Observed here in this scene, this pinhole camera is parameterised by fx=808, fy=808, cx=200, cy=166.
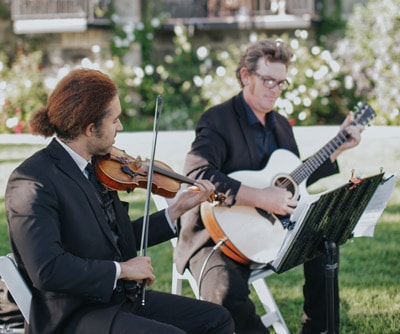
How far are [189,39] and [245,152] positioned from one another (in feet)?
35.3

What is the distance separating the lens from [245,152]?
425 centimetres

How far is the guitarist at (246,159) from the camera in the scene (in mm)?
4035

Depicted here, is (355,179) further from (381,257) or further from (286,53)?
(381,257)

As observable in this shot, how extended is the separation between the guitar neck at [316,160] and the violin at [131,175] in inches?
26.2

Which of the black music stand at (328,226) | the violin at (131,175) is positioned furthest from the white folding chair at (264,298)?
the black music stand at (328,226)

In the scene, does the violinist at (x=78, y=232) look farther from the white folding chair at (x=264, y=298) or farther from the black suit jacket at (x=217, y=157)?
the white folding chair at (x=264, y=298)

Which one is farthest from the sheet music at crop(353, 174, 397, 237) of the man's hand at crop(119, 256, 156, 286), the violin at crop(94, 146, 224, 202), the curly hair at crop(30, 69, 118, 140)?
the curly hair at crop(30, 69, 118, 140)

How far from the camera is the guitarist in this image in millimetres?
4035

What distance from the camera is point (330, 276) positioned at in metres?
3.47

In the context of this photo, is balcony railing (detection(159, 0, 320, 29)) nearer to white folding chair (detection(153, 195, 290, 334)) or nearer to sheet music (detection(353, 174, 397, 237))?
white folding chair (detection(153, 195, 290, 334))

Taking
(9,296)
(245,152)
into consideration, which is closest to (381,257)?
(245,152)

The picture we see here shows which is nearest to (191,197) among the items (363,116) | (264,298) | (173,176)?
(173,176)

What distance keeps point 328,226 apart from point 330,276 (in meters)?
0.24

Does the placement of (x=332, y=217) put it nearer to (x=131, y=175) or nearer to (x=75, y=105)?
(x=131, y=175)
